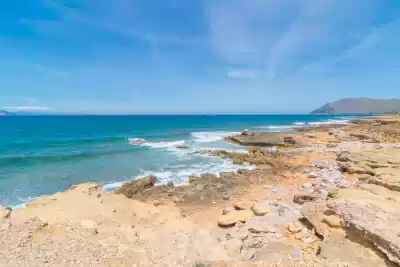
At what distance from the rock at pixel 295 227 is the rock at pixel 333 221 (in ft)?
3.18

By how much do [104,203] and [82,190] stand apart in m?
1.64

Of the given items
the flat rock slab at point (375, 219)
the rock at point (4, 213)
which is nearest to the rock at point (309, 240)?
the flat rock slab at point (375, 219)

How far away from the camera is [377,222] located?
6609 mm

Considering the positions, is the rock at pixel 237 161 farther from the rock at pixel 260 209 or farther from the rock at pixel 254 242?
the rock at pixel 254 242

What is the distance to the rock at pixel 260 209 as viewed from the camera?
10.2 m

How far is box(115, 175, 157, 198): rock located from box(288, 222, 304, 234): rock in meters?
9.31

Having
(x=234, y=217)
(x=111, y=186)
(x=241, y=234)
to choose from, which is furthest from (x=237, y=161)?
(x=241, y=234)

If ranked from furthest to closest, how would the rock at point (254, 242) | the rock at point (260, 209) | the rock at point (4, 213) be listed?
1. the rock at point (260, 209)
2. the rock at point (254, 242)
3. the rock at point (4, 213)

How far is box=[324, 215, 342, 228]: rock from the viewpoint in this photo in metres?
7.94

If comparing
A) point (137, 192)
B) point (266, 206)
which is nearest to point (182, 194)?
point (137, 192)

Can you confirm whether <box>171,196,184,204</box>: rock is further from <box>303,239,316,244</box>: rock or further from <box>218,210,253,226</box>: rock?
<box>303,239,316,244</box>: rock

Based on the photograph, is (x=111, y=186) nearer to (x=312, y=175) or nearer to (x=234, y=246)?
(x=234, y=246)

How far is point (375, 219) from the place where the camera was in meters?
6.75

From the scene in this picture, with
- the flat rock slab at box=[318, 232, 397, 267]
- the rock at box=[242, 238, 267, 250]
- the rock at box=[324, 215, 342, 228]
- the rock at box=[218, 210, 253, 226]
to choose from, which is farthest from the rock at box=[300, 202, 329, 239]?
the rock at box=[218, 210, 253, 226]
